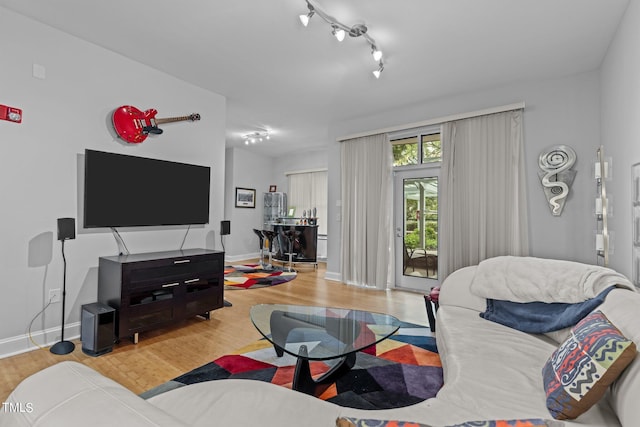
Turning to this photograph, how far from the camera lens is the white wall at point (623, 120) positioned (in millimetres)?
2318

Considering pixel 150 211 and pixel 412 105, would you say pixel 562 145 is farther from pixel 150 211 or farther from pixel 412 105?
pixel 150 211

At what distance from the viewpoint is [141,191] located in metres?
3.30

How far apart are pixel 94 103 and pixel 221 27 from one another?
57.7 inches

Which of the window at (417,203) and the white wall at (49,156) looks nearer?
the white wall at (49,156)

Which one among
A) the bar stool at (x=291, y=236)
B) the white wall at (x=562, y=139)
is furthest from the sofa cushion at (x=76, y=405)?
the bar stool at (x=291, y=236)

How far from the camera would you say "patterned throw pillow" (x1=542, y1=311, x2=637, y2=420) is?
1.10m

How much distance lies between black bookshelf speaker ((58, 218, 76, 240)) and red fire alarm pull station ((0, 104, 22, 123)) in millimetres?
898

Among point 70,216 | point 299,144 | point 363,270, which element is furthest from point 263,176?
point 70,216

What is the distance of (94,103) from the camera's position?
3062 millimetres

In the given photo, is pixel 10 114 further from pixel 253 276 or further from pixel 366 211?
pixel 366 211

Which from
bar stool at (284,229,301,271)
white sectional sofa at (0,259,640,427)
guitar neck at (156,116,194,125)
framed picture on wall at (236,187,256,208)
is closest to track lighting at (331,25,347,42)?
guitar neck at (156,116,194,125)

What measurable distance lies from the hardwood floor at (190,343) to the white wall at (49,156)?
1.53ft

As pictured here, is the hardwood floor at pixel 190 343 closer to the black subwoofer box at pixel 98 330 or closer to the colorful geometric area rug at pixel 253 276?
the black subwoofer box at pixel 98 330

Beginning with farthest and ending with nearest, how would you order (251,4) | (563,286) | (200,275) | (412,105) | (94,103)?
1. (412,105)
2. (200,275)
3. (94,103)
4. (251,4)
5. (563,286)
